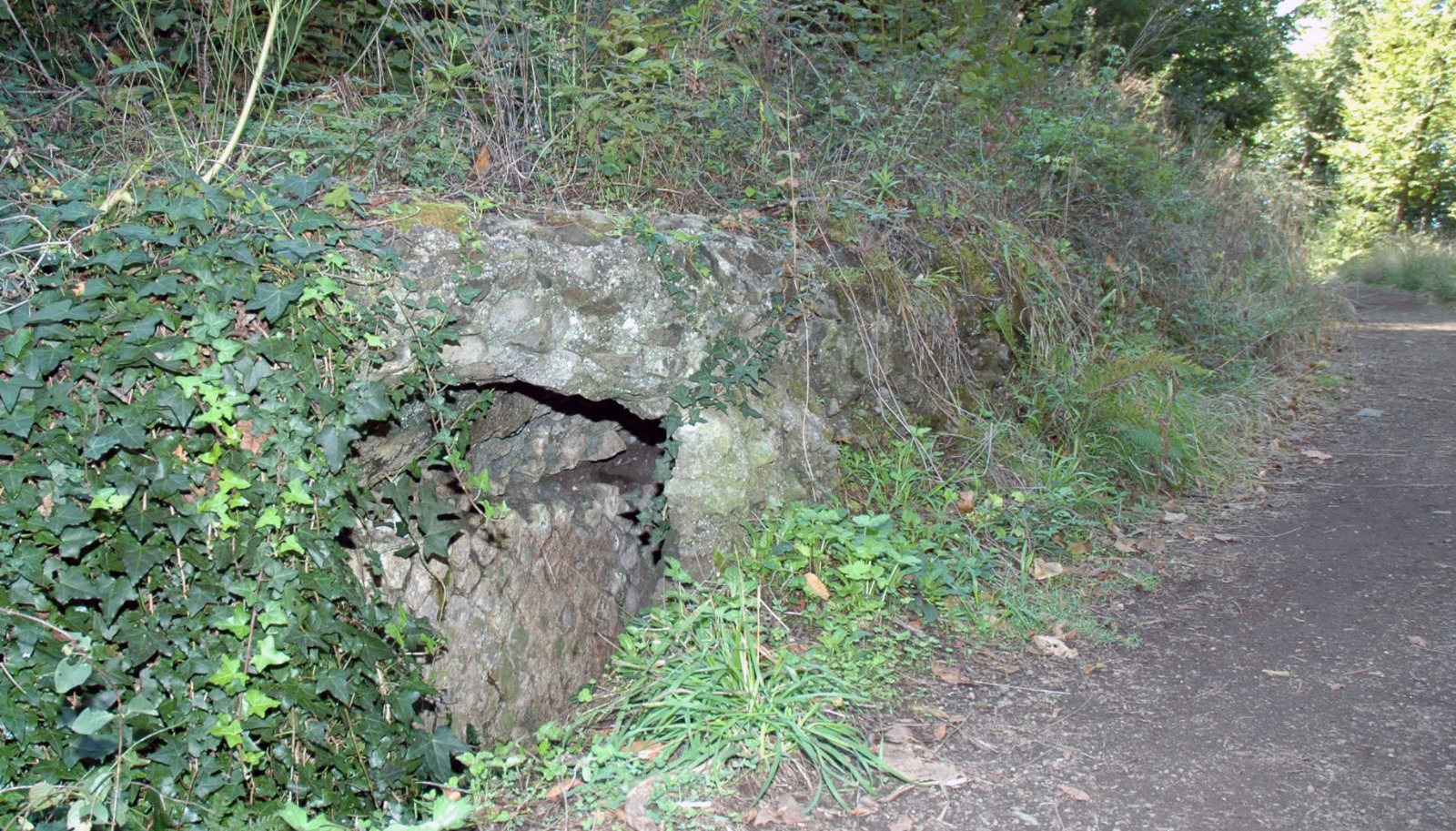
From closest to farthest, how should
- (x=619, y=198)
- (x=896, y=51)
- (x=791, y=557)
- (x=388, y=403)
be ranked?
(x=388, y=403)
(x=791, y=557)
(x=619, y=198)
(x=896, y=51)

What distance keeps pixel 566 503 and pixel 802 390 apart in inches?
48.0

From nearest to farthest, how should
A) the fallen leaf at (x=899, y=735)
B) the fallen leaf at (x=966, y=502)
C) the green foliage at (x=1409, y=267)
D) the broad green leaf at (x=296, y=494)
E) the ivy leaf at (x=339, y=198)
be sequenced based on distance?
the broad green leaf at (x=296, y=494) → the fallen leaf at (x=899, y=735) → the ivy leaf at (x=339, y=198) → the fallen leaf at (x=966, y=502) → the green foliage at (x=1409, y=267)

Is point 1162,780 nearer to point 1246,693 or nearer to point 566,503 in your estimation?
point 1246,693

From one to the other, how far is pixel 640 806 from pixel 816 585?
130cm

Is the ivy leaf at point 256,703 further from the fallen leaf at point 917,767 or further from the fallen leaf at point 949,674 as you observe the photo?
the fallen leaf at point 949,674

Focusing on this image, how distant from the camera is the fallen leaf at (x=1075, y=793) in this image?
9.95 feet

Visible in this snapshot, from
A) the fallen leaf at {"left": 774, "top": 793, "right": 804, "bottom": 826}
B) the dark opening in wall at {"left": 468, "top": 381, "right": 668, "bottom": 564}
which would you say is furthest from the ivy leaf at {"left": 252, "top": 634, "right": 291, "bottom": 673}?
the fallen leaf at {"left": 774, "top": 793, "right": 804, "bottom": 826}

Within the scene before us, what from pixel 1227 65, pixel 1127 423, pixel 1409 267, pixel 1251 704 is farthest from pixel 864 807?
pixel 1409 267

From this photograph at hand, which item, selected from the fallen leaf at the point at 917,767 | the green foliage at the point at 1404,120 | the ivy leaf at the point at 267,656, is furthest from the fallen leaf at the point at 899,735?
the green foliage at the point at 1404,120

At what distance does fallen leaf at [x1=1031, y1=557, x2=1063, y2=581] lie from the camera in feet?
14.8

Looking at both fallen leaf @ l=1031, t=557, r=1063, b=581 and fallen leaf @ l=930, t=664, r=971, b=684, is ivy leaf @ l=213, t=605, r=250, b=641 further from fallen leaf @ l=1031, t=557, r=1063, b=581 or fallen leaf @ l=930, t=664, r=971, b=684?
fallen leaf @ l=1031, t=557, r=1063, b=581

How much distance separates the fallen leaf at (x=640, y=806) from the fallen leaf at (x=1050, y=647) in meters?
1.73

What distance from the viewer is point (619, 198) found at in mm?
4668

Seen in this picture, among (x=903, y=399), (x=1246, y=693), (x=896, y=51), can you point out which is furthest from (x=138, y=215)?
(x=896, y=51)
